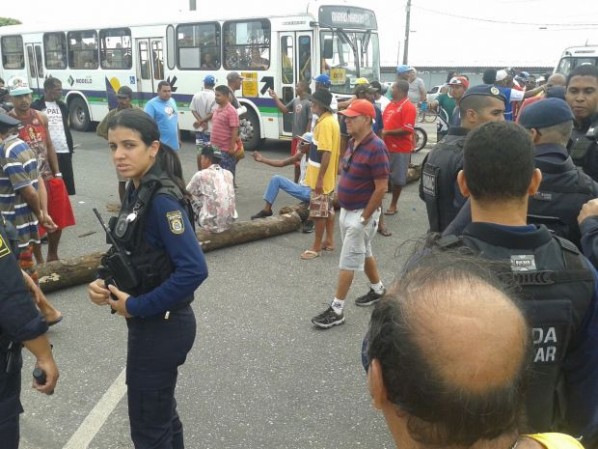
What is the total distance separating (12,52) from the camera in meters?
17.6

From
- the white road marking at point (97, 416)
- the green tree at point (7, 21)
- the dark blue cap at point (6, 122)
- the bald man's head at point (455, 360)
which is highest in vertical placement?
the green tree at point (7, 21)

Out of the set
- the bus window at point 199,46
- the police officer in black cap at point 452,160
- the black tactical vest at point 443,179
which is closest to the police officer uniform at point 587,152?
the police officer in black cap at point 452,160

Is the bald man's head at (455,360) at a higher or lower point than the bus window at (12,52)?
lower

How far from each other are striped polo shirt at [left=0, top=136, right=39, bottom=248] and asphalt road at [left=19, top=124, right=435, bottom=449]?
2.79ft

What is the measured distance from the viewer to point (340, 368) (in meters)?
3.62

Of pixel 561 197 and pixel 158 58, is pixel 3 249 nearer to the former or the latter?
pixel 561 197

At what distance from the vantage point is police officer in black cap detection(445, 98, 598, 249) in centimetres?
228

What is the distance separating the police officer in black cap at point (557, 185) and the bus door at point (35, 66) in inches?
682

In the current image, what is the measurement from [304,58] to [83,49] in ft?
25.2

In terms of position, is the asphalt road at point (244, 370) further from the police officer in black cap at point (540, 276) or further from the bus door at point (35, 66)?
A: the bus door at point (35, 66)

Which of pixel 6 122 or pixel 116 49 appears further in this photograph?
pixel 116 49

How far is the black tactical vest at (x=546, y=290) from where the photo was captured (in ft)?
4.89

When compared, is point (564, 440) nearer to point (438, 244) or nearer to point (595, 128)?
point (438, 244)

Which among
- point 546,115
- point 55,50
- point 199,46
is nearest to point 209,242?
point 546,115
